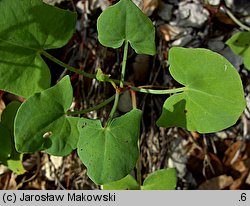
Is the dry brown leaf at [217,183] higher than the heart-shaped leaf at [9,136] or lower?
lower

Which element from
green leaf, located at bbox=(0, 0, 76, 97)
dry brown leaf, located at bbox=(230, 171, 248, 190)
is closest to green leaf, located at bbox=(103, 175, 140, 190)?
green leaf, located at bbox=(0, 0, 76, 97)

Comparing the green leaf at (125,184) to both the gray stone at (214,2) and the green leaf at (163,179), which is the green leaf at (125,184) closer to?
the green leaf at (163,179)

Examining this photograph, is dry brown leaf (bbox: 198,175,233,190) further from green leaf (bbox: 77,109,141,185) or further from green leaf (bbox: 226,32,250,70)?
Answer: green leaf (bbox: 77,109,141,185)

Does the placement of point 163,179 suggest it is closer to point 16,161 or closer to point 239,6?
point 16,161

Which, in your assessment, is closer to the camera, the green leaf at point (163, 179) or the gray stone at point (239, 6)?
the green leaf at point (163, 179)

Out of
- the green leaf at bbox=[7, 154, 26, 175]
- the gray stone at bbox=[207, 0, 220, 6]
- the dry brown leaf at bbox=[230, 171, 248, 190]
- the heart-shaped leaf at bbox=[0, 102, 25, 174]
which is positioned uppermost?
the gray stone at bbox=[207, 0, 220, 6]

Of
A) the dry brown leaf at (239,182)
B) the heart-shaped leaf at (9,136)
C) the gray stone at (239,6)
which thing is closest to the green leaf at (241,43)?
the gray stone at (239,6)
